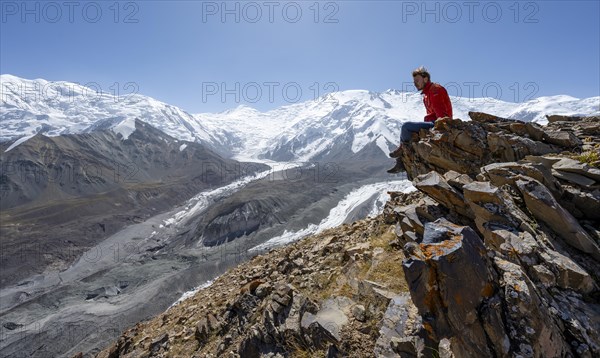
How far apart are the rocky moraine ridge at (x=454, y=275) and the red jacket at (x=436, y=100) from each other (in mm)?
405

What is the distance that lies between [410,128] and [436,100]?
2.20 m

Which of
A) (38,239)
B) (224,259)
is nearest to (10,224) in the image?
(38,239)

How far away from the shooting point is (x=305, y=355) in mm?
7332

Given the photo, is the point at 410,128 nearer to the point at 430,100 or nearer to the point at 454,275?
the point at 430,100

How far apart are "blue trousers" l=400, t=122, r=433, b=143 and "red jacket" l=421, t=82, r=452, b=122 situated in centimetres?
41

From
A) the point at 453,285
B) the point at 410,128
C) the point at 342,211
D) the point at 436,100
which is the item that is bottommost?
the point at 342,211

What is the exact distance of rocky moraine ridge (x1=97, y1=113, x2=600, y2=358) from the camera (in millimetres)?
4582

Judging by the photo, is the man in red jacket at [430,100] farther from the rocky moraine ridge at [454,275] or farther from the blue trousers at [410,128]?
the rocky moraine ridge at [454,275]

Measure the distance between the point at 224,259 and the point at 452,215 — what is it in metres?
63.5

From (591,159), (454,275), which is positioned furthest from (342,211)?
(454,275)

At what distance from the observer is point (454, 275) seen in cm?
477

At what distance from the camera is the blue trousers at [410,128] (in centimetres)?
1295

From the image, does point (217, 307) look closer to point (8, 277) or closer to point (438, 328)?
point (438, 328)

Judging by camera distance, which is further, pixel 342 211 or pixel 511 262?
pixel 342 211
